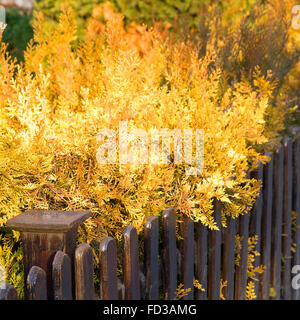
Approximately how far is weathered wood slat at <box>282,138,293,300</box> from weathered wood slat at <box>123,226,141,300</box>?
2.12 metres

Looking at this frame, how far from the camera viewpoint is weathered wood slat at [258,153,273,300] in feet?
11.1

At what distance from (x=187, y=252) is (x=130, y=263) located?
0.55m

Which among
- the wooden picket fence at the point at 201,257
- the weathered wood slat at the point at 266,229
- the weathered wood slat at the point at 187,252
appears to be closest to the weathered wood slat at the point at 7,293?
the wooden picket fence at the point at 201,257

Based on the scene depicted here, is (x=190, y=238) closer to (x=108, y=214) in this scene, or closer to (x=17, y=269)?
(x=108, y=214)

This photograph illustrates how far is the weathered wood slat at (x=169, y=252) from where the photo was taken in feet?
7.36

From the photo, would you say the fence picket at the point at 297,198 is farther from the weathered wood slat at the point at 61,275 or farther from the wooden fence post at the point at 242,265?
the weathered wood slat at the point at 61,275

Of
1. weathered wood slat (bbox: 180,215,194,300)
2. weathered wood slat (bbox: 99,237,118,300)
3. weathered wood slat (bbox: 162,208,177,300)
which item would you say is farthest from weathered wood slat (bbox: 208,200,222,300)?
weathered wood slat (bbox: 99,237,118,300)

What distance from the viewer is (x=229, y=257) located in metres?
2.92

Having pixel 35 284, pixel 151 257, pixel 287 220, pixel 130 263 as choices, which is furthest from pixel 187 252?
pixel 287 220

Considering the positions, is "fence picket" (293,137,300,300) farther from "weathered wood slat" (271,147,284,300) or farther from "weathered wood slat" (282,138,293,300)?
"weathered wood slat" (271,147,284,300)

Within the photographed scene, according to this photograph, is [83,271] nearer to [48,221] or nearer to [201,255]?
[48,221]

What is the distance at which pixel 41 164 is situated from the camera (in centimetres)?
204
